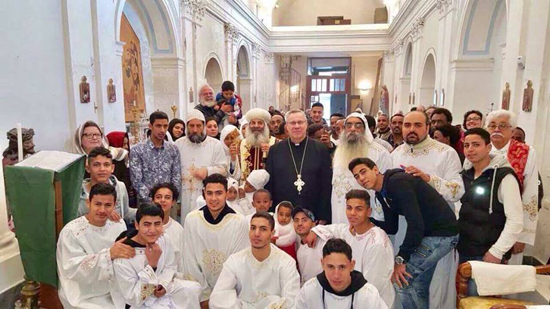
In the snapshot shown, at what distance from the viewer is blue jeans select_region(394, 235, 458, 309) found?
2.70 meters

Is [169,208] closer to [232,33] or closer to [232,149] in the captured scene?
[232,149]

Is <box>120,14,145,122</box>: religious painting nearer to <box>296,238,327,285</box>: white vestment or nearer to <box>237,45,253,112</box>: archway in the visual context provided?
<box>296,238,327,285</box>: white vestment

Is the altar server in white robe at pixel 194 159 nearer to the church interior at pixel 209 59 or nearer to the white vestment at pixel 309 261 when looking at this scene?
the white vestment at pixel 309 261

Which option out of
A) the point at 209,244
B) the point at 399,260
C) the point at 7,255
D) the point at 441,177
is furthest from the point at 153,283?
the point at 441,177

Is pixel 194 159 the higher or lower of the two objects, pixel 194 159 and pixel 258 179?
the higher

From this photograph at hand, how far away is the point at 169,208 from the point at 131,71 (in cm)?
575

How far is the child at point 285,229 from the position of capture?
3.37 m

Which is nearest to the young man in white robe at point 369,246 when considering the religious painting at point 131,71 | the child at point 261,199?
the child at point 261,199

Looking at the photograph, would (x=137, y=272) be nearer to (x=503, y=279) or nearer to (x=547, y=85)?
(x=503, y=279)

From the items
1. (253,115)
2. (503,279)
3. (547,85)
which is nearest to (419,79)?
(547,85)

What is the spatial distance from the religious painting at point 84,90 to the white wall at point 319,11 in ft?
54.1

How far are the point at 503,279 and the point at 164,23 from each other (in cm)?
772

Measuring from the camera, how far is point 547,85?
14.1ft

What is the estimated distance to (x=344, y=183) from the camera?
11.2 feet
